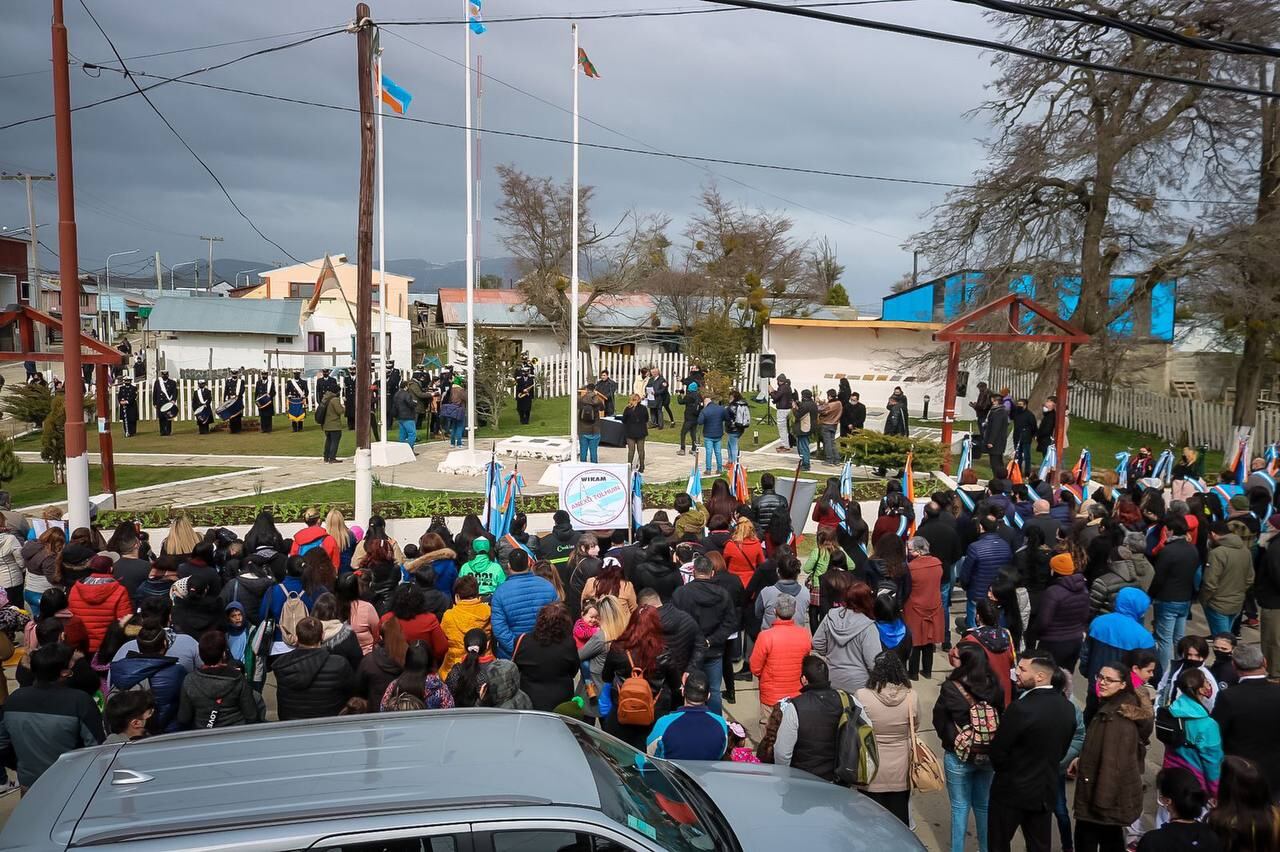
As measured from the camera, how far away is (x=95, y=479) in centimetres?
1753

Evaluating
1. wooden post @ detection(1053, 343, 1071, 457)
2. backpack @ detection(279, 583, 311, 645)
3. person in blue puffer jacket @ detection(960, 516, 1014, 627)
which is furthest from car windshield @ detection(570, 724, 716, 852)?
wooden post @ detection(1053, 343, 1071, 457)

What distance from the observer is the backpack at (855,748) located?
490 cm

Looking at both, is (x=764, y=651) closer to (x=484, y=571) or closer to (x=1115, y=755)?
(x=1115, y=755)

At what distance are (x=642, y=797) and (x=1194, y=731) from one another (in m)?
3.34

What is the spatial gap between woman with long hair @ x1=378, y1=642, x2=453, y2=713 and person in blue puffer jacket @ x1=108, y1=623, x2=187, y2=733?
4.15 ft

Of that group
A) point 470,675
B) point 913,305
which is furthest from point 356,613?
point 913,305

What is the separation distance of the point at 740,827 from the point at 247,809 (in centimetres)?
211

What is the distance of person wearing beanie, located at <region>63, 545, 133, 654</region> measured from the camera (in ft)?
22.5

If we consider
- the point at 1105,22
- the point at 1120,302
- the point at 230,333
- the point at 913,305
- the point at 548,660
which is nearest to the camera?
the point at 548,660

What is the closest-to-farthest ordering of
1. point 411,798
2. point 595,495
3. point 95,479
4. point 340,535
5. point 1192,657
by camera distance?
point 411,798 < point 1192,657 < point 340,535 < point 595,495 < point 95,479

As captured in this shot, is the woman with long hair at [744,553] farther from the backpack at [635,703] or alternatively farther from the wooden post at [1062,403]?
the wooden post at [1062,403]

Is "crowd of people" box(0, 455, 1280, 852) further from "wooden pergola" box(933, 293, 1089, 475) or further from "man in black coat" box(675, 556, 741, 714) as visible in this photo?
"wooden pergola" box(933, 293, 1089, 475)

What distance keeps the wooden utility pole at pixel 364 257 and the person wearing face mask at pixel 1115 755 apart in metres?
9.60

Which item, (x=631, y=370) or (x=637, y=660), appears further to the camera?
(x=631, y=370)
